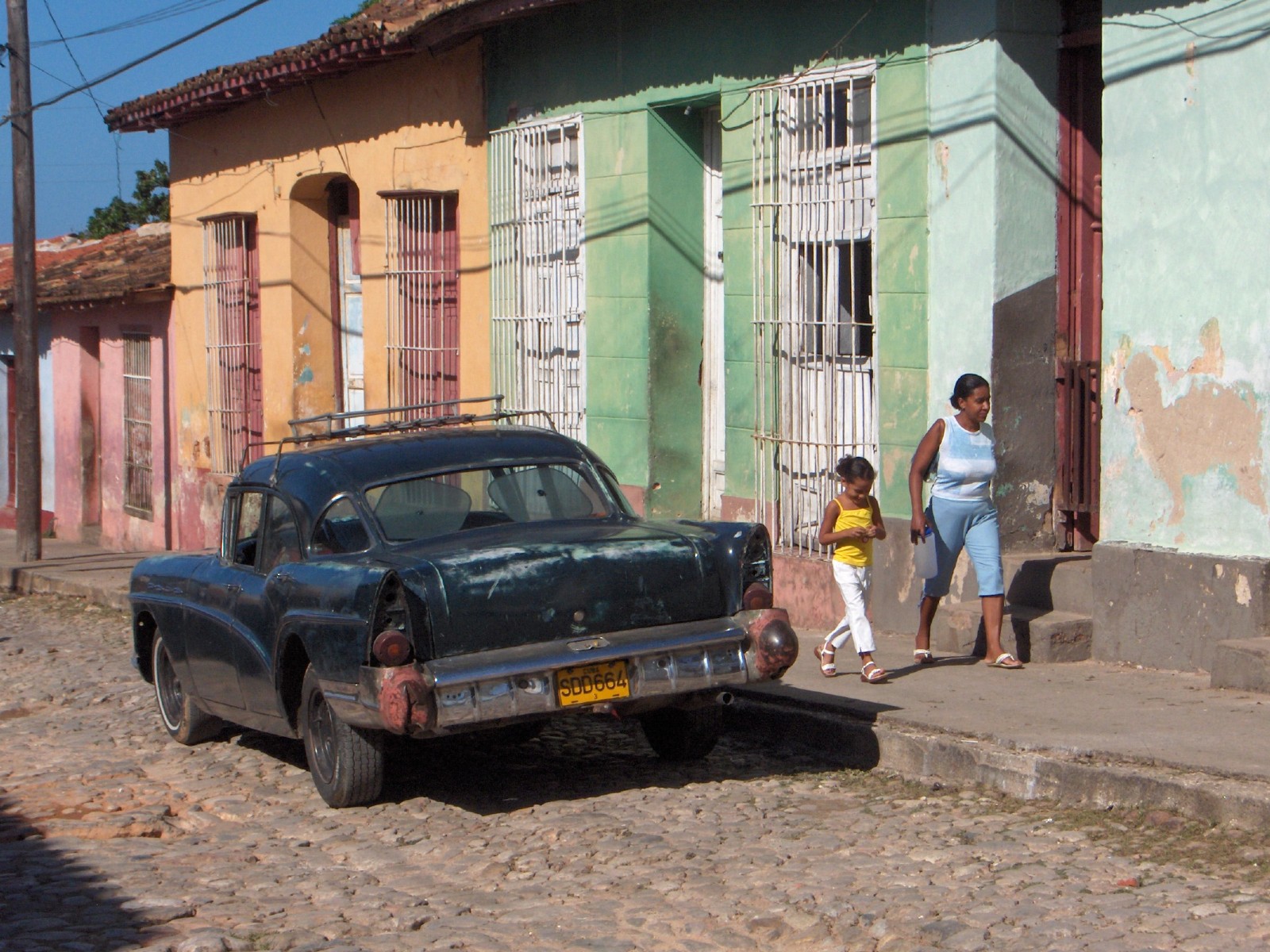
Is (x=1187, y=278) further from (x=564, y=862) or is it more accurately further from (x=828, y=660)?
(x=564, y=862)

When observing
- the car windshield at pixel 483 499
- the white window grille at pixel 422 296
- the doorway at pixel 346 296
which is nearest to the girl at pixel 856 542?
the car windshield at pixel 483 499

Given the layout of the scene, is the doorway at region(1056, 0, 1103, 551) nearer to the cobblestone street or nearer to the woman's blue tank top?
the woman's blue tank top

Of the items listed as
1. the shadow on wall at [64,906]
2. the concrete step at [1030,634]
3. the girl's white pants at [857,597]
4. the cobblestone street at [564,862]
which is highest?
the girl's white pants at [857,597]

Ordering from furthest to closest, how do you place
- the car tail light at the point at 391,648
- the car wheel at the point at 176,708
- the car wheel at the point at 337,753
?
the car wheel at the point at 176,708, the car wheel at the point at 337,753, the car tail light at the point at 391,648

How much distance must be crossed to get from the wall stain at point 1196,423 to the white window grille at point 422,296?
7118 millimetres

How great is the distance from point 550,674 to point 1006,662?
3049 millimetres

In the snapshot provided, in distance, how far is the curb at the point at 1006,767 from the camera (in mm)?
5680

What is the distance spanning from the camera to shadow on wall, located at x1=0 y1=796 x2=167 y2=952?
4.96 m

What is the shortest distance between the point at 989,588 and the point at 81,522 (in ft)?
50.5

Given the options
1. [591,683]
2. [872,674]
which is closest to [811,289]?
[872,674]

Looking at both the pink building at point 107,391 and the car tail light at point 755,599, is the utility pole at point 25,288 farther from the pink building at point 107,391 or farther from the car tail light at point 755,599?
the car tail light at point 755,599

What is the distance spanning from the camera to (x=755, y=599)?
6.46 metres

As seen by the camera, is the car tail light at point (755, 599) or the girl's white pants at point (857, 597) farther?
the girl's white pants at point (857, 597)

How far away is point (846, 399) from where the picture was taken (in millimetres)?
10047
